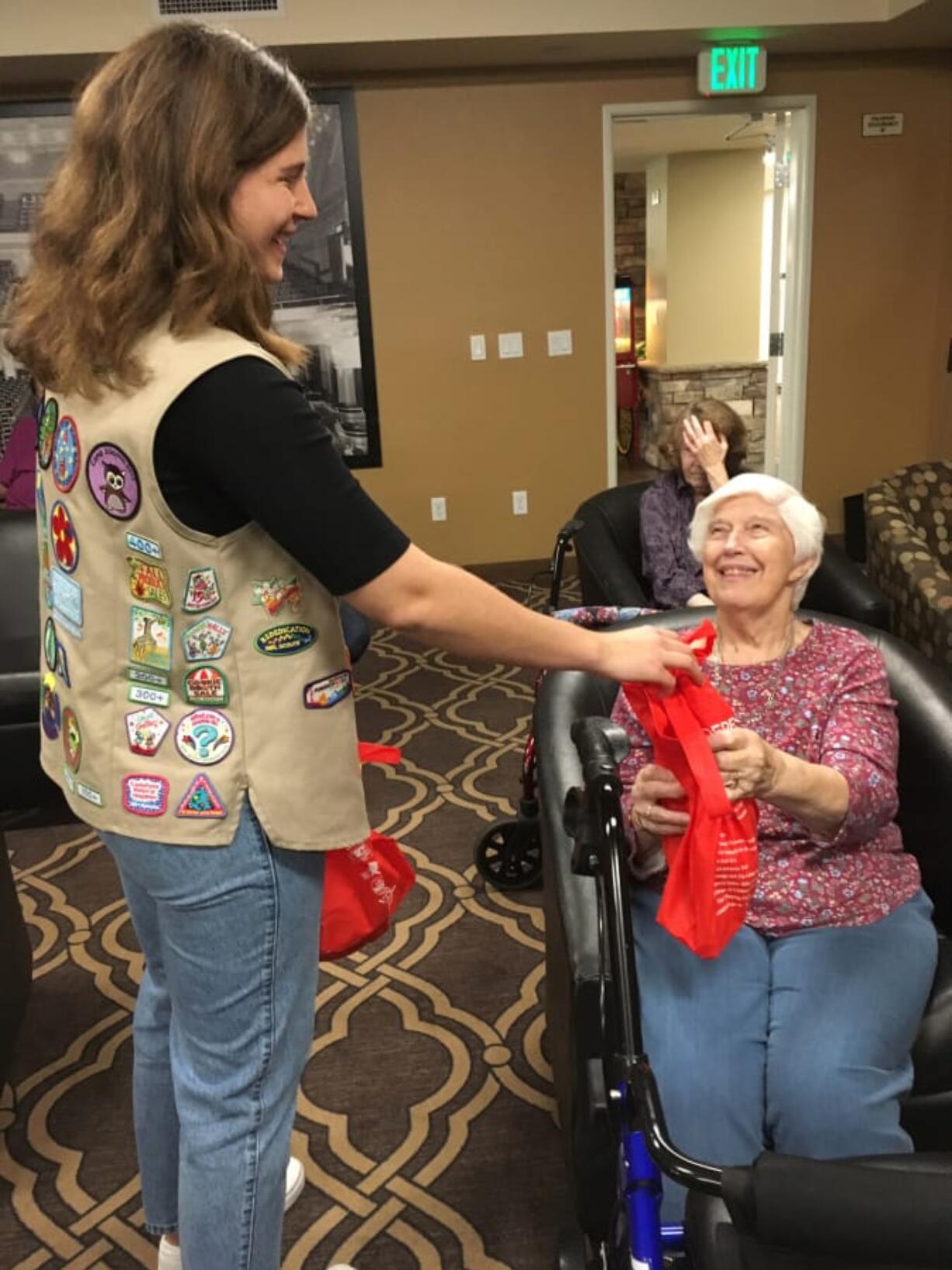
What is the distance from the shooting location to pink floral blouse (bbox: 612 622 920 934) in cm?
150

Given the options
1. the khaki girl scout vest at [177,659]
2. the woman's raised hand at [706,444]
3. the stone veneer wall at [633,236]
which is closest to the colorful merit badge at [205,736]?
the khaki girl scout vest at [177,659]

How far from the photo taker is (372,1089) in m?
2.01

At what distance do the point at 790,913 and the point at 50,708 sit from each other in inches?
41.6

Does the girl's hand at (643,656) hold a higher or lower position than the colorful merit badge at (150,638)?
lower

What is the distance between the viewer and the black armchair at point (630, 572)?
284 centimetres

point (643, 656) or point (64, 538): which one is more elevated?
point (64, 538)

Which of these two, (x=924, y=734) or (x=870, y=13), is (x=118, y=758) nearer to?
(x=924, y=734)

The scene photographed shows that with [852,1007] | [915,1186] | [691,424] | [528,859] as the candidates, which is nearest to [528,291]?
[691,424]

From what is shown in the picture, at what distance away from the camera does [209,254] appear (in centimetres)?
95

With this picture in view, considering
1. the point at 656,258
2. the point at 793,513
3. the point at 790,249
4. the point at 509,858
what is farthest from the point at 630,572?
the point at 656,258

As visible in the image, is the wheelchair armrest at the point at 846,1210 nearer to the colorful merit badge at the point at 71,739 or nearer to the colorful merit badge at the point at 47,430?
the colorful merit badge at the point at 71,739

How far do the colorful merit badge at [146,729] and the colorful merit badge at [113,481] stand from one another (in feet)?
0.68

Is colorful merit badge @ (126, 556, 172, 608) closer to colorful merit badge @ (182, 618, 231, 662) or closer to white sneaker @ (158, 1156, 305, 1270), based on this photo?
colorful merit badge @ (182, 618, 231, 662)

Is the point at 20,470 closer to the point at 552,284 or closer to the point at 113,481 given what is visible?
the point at 552,284
